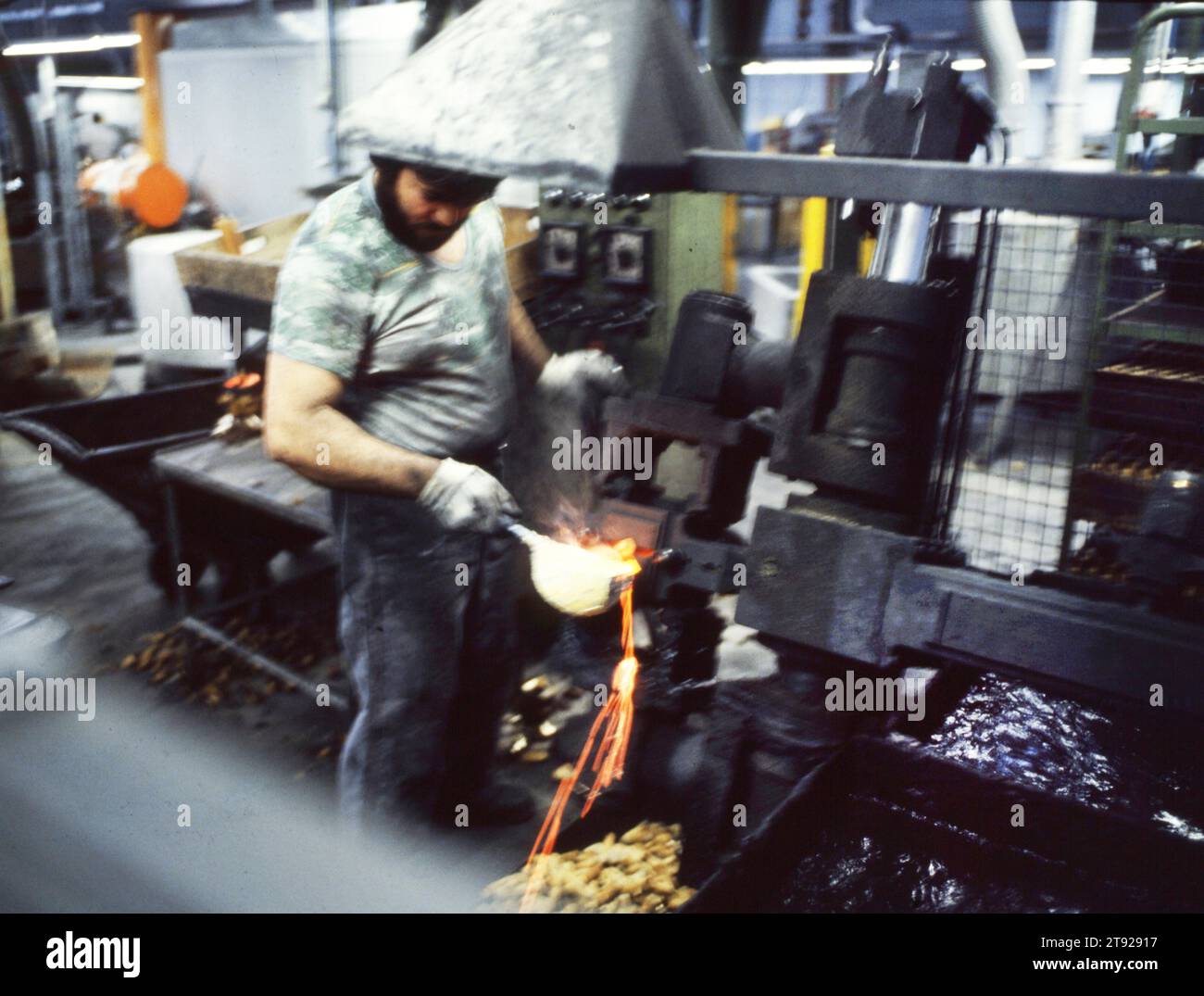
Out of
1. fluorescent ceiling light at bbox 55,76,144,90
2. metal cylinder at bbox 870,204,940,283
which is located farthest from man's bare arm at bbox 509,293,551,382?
fluorescent ceiling light at bbox 55,76,144,90

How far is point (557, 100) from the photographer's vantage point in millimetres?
1534

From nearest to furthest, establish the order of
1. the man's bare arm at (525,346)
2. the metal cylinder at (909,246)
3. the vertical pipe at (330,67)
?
the metal cylinder at (909,246), the man's bare arm at (525,346), the vertical pipe at (330,67)

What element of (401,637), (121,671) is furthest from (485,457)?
(121,671)

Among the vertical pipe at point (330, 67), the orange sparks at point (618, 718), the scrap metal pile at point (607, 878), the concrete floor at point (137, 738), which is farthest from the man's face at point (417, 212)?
the vertical pipe at point (330, 67)

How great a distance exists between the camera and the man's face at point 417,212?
2393mm

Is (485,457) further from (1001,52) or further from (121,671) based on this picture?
(1001,52)

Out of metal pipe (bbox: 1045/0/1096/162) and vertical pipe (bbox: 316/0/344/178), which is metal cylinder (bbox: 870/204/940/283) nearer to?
metal pipe (bbox: 1045/0/1096/162)

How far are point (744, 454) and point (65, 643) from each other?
150 centimetres

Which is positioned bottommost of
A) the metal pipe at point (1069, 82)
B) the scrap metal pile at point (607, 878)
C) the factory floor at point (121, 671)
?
the factory floor at point (121, 671)

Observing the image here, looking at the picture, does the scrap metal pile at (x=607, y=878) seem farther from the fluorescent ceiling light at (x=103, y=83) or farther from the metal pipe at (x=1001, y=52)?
the fluorescent ceiling light at (x=103, y=83)

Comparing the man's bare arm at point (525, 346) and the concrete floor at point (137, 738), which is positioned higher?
the man's bare arm at point (525, 346)

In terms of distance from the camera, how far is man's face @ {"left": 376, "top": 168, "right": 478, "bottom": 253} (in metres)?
2.39

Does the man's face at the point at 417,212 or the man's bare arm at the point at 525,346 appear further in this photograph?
the man's bare arm at the point at 525,346
